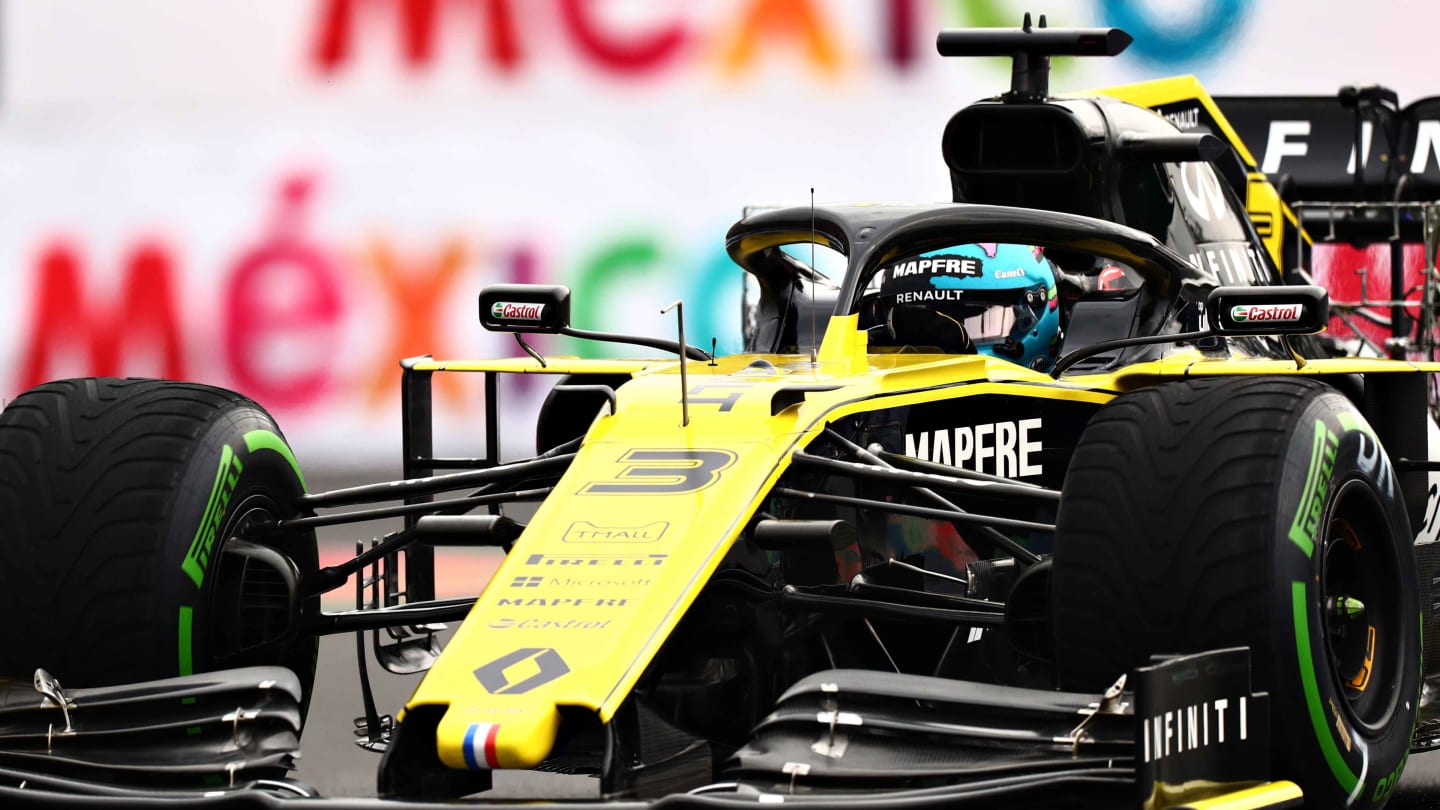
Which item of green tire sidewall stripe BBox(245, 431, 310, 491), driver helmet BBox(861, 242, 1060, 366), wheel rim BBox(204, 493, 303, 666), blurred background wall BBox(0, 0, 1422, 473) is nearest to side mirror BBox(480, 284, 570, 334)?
green tire sidewall stripe BBox(245, 431, 310, 491)

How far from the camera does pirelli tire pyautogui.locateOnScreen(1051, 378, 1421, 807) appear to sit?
4.90 meters

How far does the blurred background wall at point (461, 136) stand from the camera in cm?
1505

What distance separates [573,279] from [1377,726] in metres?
10.2

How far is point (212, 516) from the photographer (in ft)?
18.6

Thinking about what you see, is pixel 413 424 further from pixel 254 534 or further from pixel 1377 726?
pixel 1377 726

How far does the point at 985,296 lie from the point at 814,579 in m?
1.88

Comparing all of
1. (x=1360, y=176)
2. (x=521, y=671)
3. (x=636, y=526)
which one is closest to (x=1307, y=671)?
(x=636, y=526)

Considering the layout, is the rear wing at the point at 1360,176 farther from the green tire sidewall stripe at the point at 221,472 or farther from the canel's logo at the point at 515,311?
the green tire sidewall stripe at the point at 221,472

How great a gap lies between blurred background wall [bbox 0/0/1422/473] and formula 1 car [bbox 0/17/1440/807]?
8.19m

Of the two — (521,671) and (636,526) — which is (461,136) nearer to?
(636,526)

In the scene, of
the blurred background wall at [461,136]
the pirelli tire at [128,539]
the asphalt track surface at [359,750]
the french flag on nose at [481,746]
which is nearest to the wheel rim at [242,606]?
the pirelli tire at [128,539]

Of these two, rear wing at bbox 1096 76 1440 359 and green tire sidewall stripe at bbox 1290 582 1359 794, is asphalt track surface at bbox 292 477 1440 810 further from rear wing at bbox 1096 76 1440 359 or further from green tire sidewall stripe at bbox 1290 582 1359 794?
rear wing at bbox 1096 76 1440 359

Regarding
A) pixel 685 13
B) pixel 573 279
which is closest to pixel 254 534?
pixel 573 279

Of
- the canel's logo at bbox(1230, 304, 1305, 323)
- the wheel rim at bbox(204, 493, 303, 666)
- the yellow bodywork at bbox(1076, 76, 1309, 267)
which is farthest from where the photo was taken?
the yellow bodywork at bbox(1076, 76, 1309, 267)
